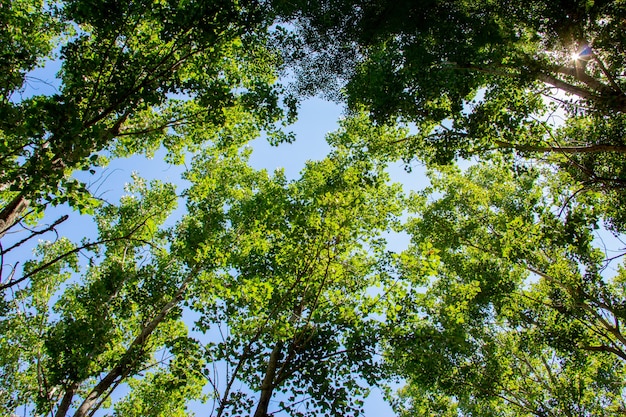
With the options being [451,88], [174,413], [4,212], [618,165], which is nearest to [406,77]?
[451,88]

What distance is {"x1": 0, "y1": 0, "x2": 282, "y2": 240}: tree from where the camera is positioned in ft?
12.9

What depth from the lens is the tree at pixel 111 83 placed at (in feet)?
12.9

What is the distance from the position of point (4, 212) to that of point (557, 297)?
1400 centimetres

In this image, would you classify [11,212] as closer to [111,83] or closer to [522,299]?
[111,83]

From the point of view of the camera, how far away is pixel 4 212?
5.05m

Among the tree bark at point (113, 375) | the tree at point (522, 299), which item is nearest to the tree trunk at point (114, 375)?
the tree bark at point (113, 375)

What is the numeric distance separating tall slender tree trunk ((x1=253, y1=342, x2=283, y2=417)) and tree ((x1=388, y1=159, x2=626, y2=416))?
3.35 m

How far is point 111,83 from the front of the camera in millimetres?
5836

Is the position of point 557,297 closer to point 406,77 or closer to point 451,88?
point 451,88

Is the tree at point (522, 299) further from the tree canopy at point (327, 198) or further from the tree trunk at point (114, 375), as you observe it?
the tree trunk at point (114, 375)

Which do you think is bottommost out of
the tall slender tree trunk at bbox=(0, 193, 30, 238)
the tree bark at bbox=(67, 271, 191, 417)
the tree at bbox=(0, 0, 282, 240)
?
the tree bark at bbox=(67, 271, 191, 417)

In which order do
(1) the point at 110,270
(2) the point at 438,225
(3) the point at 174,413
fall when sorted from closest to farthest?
(1) the point at 110,270, (3) the point at 174,413, (2) the point at 438,225

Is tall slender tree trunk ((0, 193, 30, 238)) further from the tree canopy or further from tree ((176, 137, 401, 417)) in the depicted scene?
tree ((176, 137, 401, 417))

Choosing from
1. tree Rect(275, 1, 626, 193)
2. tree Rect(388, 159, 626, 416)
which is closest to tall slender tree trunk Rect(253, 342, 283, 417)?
tree Rect(388, 159, 626, 416)
